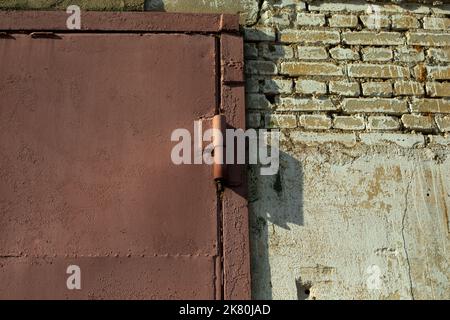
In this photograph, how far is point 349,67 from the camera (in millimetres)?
4055

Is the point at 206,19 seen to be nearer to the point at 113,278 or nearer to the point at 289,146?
the point at 289,146

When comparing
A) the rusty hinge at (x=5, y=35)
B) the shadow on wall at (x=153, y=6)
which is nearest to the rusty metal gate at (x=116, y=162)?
the rusty hinge at (x=5, y=35)

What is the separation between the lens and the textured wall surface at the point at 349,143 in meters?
3.65

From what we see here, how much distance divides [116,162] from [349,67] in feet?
4.39

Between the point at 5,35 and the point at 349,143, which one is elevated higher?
the point at 5,35

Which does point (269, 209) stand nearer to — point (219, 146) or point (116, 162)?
point (219, 146)

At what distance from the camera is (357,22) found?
164 inches

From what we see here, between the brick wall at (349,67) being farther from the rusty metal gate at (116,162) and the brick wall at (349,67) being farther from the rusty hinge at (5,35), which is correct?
the rusty hinge at (5,35)

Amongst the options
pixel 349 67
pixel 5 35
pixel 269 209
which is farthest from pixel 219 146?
pixel 5 35

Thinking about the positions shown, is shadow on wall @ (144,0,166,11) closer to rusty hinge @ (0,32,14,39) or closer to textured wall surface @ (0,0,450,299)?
textured wall surface @ (0,0,450,299)

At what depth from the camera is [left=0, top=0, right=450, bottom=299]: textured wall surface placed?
3646 millimetres
